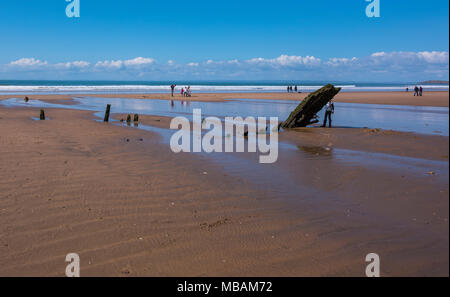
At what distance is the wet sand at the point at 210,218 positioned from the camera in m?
3.93

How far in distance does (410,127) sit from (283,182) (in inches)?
477

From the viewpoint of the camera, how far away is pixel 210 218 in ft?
18.1

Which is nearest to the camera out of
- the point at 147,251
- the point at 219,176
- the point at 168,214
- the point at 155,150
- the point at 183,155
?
the point at 147,251

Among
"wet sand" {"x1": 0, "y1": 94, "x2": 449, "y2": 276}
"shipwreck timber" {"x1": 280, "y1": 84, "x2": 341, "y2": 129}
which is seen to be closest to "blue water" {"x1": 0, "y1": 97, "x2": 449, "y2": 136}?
"shipwreck timber" {"x1": 280, "y1": 84, "x2": 341, "y2": 129}

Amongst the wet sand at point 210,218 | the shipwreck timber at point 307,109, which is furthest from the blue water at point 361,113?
the wet sand at point 210,218

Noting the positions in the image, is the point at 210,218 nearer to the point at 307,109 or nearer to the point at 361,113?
the point at 307,109

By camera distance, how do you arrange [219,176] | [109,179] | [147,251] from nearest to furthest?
[147,251] < [109,179] < [219,176]

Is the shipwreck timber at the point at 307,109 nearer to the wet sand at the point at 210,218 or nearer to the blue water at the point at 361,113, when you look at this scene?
the blue water at the point at 361,113

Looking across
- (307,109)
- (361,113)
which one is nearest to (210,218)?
(307,109)

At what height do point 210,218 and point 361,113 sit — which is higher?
point 361,113

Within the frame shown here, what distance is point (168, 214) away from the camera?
5.67 metres

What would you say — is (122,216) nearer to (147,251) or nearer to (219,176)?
(147,251)
